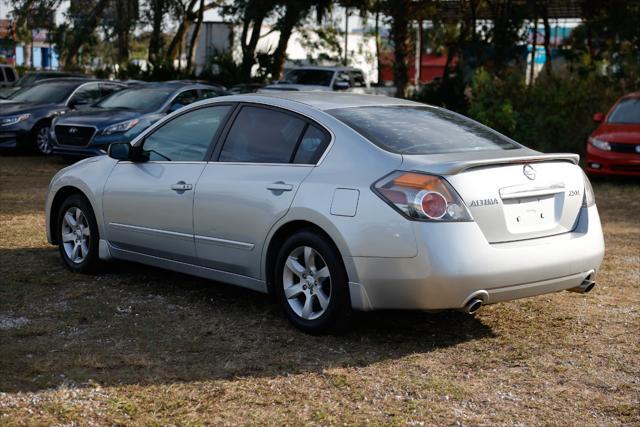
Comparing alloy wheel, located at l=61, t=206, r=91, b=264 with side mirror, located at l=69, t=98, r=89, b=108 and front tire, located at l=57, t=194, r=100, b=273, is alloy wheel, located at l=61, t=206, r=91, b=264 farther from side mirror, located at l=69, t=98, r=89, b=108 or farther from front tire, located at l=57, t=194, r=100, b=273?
side mirror, located at l=69, t=98, r=89, b=108

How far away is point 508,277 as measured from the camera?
5.51 metres

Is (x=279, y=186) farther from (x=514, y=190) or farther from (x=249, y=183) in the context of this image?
(x=514, y=190)

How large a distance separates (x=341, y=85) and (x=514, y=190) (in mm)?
18325

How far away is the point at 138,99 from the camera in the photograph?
1642 cm

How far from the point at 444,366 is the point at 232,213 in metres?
1.75

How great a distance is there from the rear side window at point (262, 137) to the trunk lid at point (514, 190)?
0.95 metres

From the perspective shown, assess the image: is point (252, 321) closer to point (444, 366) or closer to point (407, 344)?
point (407, 344)

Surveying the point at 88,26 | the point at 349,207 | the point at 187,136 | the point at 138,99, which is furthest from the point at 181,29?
the point at 349,207

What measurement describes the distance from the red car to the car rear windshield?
957 centimetres

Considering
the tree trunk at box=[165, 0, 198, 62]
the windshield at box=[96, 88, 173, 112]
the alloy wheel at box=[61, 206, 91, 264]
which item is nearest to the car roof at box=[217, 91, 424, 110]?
the alloy wheel at box=[61, 206, 91, 264]

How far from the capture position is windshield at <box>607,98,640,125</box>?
16359 millimetres

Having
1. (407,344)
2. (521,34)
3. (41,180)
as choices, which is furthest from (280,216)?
(521,34)

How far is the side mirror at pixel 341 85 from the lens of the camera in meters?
23.7

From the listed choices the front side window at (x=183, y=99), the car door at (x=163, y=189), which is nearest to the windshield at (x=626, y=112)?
the front side window at (x=183, y=99)
